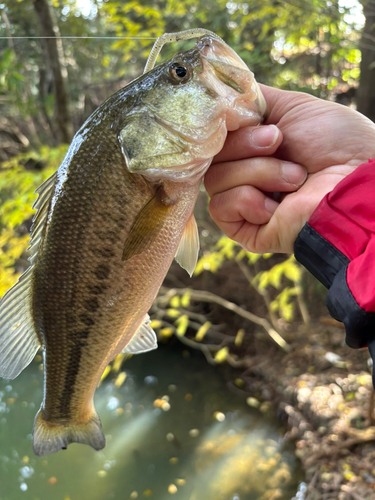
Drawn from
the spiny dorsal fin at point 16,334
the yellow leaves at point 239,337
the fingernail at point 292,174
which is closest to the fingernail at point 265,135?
the fingernail at point 292,174

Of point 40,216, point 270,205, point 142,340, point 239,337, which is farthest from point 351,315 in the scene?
point 239,337

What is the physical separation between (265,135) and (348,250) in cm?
52

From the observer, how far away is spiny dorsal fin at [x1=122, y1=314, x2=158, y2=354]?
1.54 meters

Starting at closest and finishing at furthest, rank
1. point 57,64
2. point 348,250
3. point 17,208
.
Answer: point 348,250
point 17,208
point 57,64

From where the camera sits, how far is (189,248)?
1.46 meters

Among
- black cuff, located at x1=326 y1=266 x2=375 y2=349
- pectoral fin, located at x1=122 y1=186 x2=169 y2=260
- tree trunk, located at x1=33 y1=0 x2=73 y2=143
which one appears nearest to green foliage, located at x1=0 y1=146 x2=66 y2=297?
tree trunk, located at x1=33 y1=0 x2=73 y2=143

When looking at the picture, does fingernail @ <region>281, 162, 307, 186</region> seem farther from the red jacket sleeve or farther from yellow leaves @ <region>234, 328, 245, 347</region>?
yellow leaves @ <region>234, 328, 245, 347</region>

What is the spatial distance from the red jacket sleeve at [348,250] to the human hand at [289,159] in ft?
0.47

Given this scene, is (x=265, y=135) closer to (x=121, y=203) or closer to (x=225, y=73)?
(x=225, y=73)

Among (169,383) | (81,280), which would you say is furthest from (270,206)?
(169,383)

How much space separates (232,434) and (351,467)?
154cm

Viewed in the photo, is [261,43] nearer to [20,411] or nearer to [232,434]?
[232,434]

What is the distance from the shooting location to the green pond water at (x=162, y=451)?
409 centimetres

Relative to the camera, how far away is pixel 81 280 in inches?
50.3
